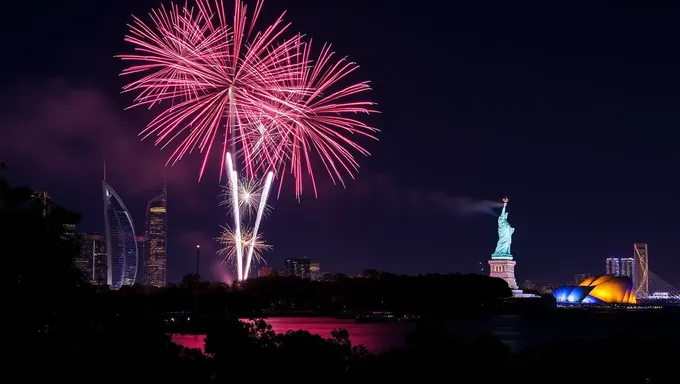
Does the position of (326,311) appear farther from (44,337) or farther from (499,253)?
(44,337)

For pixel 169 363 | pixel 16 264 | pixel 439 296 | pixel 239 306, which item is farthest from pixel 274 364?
pixel 439 296

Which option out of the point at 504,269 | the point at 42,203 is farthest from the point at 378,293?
the point at 42,203

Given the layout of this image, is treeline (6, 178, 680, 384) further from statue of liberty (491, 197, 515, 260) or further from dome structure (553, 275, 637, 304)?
dome structure (553, 275, 637, 304)

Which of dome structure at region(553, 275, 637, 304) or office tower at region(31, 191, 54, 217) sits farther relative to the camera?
dome structure at region(553, 275, 637, 304)

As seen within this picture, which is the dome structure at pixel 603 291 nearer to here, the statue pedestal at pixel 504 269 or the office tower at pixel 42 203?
the statue pedestal at pixel 504 269

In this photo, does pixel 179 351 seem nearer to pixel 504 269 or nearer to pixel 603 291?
pixel 504 269

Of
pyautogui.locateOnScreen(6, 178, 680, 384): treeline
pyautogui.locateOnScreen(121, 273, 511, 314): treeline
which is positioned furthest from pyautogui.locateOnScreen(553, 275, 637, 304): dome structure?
pyautogui.locateOnScreen(6, 178, 680, 384): treeline
